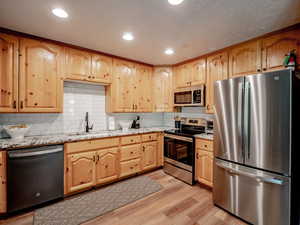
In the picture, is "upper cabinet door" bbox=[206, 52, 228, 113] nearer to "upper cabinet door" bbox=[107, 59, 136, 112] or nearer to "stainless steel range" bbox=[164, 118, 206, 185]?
"stainless steel range" bbox=[164, 118, 206, 185]

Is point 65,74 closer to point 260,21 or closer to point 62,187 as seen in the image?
point 62,187

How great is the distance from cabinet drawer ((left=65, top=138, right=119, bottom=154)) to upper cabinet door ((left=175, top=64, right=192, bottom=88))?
1871mm

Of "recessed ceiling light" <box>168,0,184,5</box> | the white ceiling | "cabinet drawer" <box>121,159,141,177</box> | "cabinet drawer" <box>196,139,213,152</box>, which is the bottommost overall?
"cabinet drawer" <box>121,159,141,177</box>

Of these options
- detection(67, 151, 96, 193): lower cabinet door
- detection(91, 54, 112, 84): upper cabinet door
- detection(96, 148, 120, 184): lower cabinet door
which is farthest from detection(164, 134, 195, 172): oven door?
detection(91, 54, 112, 84): upper cabinet door

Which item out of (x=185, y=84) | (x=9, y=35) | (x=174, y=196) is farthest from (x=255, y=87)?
(x=9, y=35)

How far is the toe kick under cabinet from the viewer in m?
2.31

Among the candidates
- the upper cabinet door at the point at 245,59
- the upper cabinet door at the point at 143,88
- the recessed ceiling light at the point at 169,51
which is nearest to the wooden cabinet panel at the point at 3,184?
the upper cabinet door at the point at 143,88

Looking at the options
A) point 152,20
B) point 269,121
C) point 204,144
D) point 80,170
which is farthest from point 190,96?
point 80,170

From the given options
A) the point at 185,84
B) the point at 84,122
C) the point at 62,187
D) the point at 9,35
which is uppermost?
the point at 9,35

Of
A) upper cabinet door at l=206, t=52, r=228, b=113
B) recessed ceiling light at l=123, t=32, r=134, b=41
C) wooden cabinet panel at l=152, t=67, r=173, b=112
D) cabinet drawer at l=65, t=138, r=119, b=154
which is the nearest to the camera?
recessed ceiling light at l=123, t=32, r=134, b=41

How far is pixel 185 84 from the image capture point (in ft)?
10.9

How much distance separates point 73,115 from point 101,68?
1.04 meters

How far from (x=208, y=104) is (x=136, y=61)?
1.80m

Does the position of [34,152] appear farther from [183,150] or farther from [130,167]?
[183,150]
